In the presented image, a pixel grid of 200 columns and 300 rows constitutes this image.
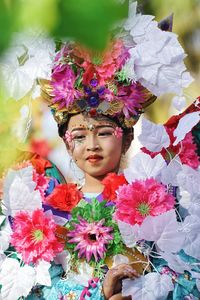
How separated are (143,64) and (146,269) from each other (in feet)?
2.00

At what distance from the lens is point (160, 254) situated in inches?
64.3

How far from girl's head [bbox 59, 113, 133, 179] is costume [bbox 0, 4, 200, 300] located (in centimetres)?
2

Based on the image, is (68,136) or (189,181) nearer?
(189,181)

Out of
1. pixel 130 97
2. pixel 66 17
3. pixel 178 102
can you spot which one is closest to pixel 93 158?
pixel 130 97

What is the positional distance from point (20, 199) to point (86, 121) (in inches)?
12.1

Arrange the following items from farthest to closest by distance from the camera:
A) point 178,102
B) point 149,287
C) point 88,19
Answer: point 178,102 → point 149,287 → point 88,19

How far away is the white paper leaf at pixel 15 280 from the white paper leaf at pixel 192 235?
0.45 meters

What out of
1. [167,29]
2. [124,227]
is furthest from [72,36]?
[167,29]

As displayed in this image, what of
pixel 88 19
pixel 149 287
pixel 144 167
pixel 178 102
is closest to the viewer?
pixel 88 19

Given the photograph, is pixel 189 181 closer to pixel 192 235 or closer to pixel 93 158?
pixel 192 235

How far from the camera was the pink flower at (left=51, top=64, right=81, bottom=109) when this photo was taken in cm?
177

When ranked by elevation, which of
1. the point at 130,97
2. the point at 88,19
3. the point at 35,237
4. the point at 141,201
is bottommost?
the point at 35,237

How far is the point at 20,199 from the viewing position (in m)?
1.73

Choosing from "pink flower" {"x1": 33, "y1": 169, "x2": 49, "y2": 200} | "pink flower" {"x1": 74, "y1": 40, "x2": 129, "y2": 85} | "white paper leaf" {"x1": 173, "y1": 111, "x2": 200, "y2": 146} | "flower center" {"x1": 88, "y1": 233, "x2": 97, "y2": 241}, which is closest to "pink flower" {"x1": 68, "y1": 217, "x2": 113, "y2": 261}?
"flower center" {"x1": 88, "y1": 233, "x2": 97, "y2": 241}
